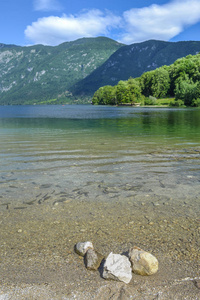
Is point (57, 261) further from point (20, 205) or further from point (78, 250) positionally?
point (20, 205)

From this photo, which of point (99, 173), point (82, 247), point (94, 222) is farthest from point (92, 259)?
point (99, 173)

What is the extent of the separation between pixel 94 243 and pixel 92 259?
82 centimetres

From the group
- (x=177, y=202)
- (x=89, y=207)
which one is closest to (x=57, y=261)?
(x=89, y=207)

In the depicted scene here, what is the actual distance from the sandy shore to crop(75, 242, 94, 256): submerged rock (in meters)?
0.10

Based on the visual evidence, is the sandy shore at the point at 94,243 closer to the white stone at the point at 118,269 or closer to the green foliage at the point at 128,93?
the white stone at the point at 118,269

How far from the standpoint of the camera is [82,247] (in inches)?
206

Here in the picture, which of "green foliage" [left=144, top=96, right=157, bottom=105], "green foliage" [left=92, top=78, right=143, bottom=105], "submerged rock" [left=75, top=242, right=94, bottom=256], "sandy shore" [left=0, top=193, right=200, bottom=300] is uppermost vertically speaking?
"green foliage" [left=92, top=78, right=143, bottom=105]

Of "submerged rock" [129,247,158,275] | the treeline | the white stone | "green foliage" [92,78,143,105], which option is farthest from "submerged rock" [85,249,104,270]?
"green foliage" [92,78,143,105]

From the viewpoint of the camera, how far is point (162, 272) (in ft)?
15.0

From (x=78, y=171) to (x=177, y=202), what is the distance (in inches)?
215

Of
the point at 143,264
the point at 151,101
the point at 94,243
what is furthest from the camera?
the point at 151,101

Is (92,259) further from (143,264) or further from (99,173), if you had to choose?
(99,173)

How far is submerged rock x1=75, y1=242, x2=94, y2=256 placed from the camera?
516cm

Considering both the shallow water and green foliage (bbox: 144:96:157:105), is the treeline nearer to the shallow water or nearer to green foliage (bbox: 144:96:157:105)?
green foliage (bbox: 144:96:157:105)
